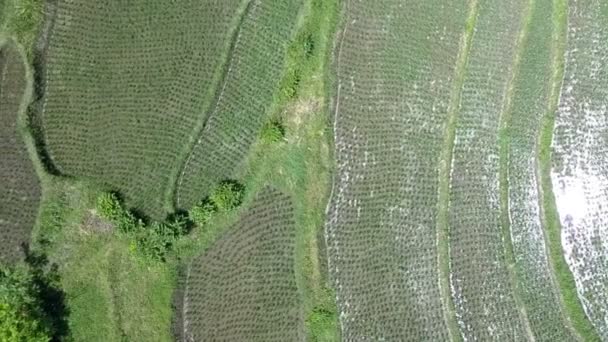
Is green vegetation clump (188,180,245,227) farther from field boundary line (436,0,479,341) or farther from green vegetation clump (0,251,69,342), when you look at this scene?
field boundary line (436,0,479,341)

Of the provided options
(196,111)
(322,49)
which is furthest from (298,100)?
(196,111)

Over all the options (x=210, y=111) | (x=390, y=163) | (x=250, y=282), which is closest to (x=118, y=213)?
(x=210, y=111)

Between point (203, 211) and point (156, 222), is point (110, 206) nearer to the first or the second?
point (156, 222)

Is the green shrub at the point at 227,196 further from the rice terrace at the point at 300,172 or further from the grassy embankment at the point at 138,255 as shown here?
the grassy embankment at the point at 138,255

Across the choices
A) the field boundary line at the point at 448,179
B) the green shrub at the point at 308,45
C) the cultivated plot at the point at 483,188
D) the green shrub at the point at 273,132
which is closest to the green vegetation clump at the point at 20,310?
the green shrub at the point at 273,132

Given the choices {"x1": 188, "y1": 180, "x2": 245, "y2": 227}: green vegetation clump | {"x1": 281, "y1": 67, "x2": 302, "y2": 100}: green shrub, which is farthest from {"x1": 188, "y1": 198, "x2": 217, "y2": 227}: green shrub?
{"x1": 281, "y1": 67, "x2": 302, "y2": 100}: green shrub
